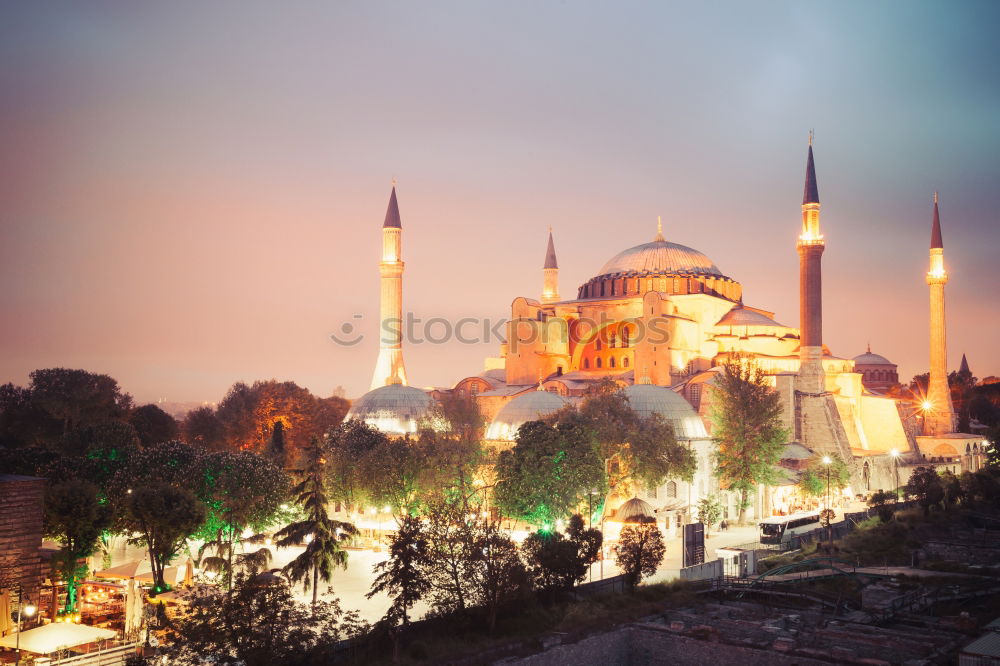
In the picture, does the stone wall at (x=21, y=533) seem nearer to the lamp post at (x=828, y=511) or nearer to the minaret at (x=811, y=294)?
the lamp post at (x=828, y=511)

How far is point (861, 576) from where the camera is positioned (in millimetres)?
25031

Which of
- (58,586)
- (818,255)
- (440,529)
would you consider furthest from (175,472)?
(818,255)

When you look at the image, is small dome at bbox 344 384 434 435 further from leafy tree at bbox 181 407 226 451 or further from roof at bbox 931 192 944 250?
Result: roof at bbox 931 192 944 250

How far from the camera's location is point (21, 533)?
2003cm

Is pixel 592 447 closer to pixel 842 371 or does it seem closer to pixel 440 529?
pixel 440 529

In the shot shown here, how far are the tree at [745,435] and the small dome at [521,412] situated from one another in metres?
6.52

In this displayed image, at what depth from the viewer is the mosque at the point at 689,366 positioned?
41.4m

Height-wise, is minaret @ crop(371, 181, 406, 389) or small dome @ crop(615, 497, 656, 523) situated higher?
minaret @ crop(371, 181, 406, 389)

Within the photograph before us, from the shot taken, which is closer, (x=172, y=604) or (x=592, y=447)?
(x=172, y=604)

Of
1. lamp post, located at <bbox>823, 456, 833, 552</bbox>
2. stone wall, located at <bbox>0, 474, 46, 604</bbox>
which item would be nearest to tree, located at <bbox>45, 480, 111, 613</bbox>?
stone wall, located at <bbox>0, 474, 46, 604</bbox>

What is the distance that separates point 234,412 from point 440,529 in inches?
1383

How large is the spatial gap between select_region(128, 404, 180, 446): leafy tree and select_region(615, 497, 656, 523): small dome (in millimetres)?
25218

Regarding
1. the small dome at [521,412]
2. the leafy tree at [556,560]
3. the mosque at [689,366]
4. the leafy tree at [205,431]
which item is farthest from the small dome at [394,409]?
the leafy tree at [556,560]

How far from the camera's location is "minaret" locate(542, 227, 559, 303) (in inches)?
2416
